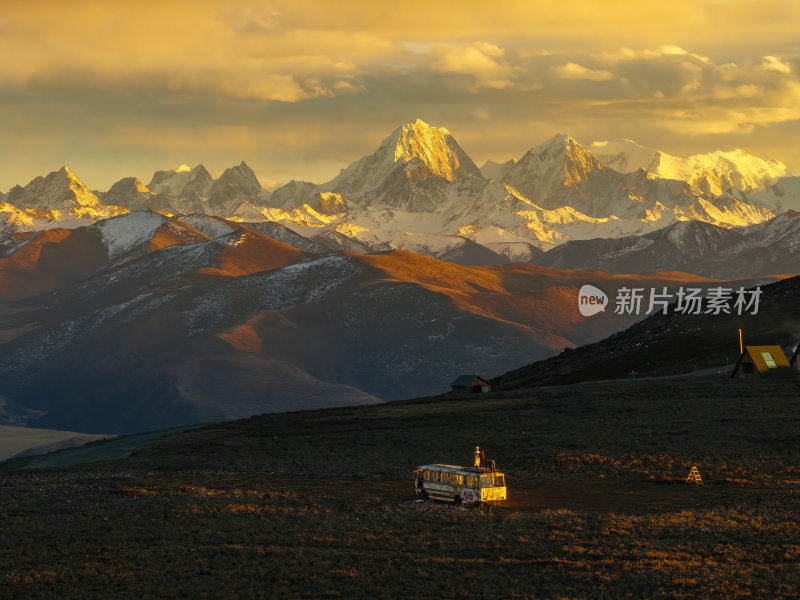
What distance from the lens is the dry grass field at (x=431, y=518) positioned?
42844 mm

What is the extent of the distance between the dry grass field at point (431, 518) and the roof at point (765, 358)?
20.3 metres

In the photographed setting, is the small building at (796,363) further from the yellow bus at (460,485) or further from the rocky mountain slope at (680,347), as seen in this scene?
the yellow bus at (460,485)

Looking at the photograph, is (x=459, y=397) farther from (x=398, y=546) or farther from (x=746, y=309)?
(x=398, y=546)

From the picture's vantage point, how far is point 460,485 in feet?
194

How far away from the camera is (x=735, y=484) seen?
2640 inches

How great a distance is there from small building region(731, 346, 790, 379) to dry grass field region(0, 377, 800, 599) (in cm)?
2029

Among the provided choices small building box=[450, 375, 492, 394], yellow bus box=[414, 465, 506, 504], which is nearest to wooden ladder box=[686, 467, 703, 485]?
yellow bus box=[414, 465, 506, 504]

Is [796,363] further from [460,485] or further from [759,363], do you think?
[460,485]

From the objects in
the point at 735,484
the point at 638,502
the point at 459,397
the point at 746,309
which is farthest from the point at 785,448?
the point at 746,309

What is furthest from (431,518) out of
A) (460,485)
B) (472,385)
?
(472,385)

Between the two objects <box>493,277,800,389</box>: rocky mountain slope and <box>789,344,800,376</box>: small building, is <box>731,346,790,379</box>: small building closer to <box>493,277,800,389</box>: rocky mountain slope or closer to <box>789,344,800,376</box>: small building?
<box>789,344,800,376</box>: small building

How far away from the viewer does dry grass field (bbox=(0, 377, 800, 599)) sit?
141ft

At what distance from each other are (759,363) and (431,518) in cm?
7382

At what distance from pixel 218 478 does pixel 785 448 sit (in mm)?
39108
